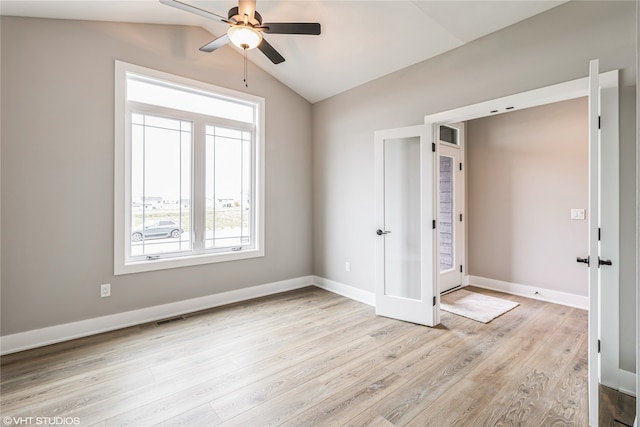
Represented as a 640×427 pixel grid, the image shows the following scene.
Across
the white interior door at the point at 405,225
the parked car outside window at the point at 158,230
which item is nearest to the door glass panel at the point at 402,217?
the white interior door at the point at 405,225

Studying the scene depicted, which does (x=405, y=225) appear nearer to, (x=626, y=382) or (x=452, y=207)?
(x=452, y=207)

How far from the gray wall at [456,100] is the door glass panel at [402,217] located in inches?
14.2

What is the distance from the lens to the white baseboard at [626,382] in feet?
6.76

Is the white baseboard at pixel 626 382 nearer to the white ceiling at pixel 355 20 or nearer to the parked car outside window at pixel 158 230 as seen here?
the white ceiling at pixel 355 20

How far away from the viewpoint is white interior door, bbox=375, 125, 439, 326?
3.17 metres

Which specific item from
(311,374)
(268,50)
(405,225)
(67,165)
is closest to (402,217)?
(405,225)

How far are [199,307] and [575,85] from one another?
433 cm

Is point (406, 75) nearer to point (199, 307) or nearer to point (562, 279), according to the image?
point (562, 279)

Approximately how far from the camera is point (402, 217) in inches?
137

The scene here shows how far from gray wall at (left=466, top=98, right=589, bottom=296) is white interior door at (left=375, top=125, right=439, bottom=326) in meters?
1.96

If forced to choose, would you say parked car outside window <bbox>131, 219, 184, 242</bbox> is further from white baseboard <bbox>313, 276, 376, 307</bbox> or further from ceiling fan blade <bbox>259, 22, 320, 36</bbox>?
ceiling fan blade <bbox>259, 22, 320, 36</bbox>

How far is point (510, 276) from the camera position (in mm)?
4352

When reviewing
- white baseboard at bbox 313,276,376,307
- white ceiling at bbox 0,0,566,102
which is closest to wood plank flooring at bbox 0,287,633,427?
white baseboard at bbox 313,276,376,307

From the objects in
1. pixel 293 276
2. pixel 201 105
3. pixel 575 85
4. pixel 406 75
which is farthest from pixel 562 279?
pixel 201 105
